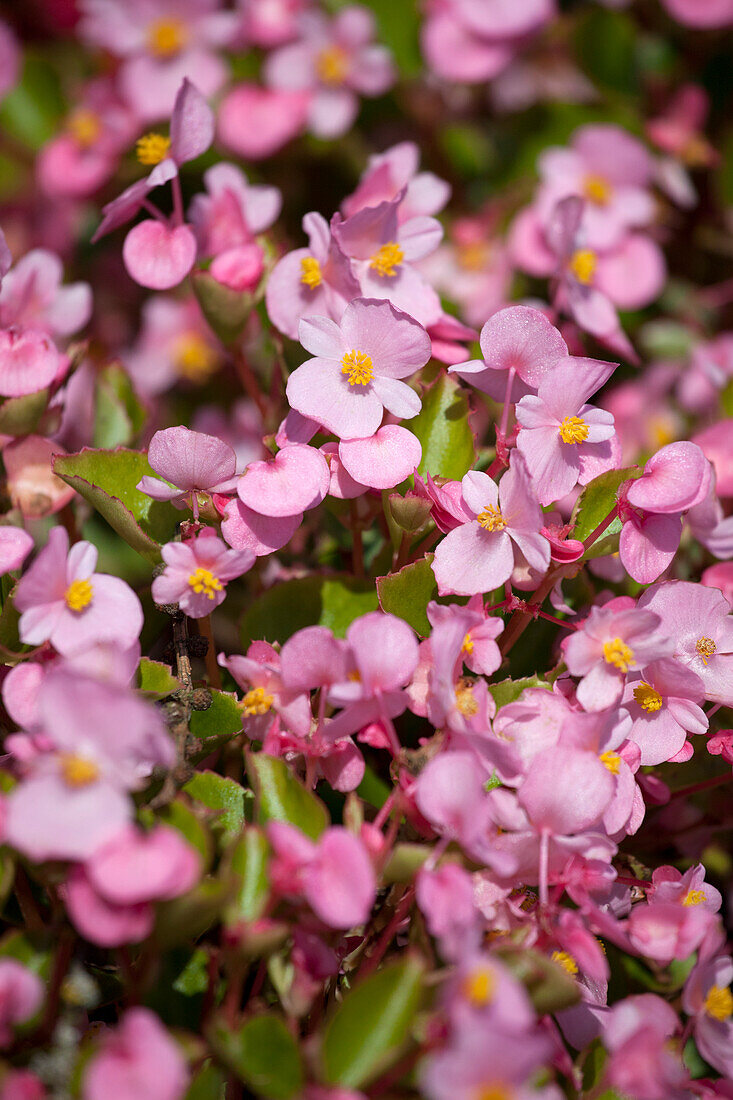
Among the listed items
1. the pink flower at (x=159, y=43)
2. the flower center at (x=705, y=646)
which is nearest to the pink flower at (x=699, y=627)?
the flower center at (x=705, y=646)

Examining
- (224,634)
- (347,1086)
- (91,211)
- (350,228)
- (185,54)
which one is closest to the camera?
(347,1086)

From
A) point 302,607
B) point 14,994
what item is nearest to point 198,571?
point 302,607

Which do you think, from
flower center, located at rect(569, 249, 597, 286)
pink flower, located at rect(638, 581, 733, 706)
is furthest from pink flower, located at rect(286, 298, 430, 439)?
flower center, located at rect(569, 249, 597, 286)


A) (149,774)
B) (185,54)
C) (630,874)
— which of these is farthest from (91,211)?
(630,874)

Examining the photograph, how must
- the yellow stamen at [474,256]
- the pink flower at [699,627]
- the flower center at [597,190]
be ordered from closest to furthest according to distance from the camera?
the pink flower at [699,627]
the flower center at [597,190]
the yellow stamen at [474,256]

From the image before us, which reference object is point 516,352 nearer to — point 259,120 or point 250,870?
point 250,870

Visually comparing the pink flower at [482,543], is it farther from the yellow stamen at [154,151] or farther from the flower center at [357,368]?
the yellow stamen at [154,151]

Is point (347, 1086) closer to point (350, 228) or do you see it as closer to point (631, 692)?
point (631, 692)
